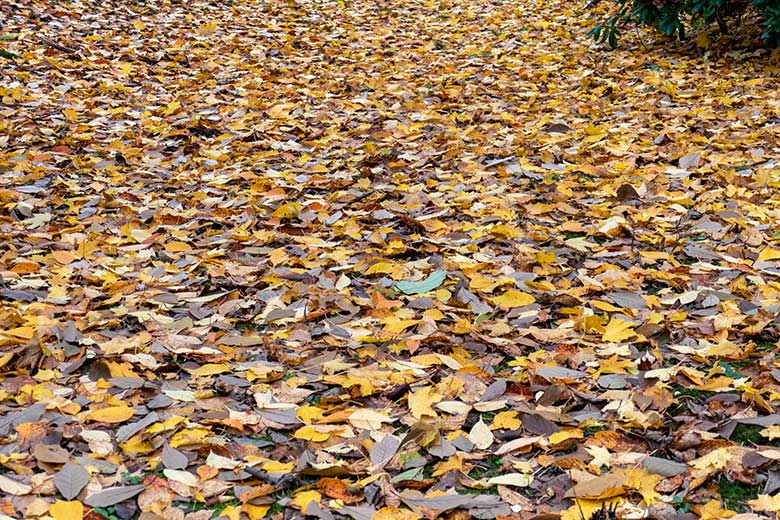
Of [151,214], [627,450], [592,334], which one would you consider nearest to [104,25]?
[151,214]

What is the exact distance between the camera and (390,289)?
297 cm

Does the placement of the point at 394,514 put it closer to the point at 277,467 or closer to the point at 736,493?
the point at 277,467

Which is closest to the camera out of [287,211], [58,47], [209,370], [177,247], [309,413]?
[309,413]

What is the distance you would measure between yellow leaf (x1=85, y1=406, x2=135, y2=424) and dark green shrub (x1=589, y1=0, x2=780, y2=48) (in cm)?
470

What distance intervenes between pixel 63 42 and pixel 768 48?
5.13 metres

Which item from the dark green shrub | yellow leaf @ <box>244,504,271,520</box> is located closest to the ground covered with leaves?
yellow leaf @ <box>244,504,271,520</box>

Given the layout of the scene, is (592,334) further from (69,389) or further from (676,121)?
(676,121)

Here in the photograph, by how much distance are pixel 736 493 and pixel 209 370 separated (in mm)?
1447

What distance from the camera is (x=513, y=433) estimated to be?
214cm

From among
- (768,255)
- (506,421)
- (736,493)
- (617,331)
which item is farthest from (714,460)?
(768,255)

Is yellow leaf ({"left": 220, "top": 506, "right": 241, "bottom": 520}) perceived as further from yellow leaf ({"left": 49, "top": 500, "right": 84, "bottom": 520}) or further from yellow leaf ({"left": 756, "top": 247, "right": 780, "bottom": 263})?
yellow leaf ({"left": 756, "top": 247, "right": 780, "bottom": 263})

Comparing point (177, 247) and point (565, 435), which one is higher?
point (565, 435)

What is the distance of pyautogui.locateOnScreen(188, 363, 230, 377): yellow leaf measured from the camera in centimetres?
243

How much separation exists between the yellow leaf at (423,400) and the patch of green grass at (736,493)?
721 mm
